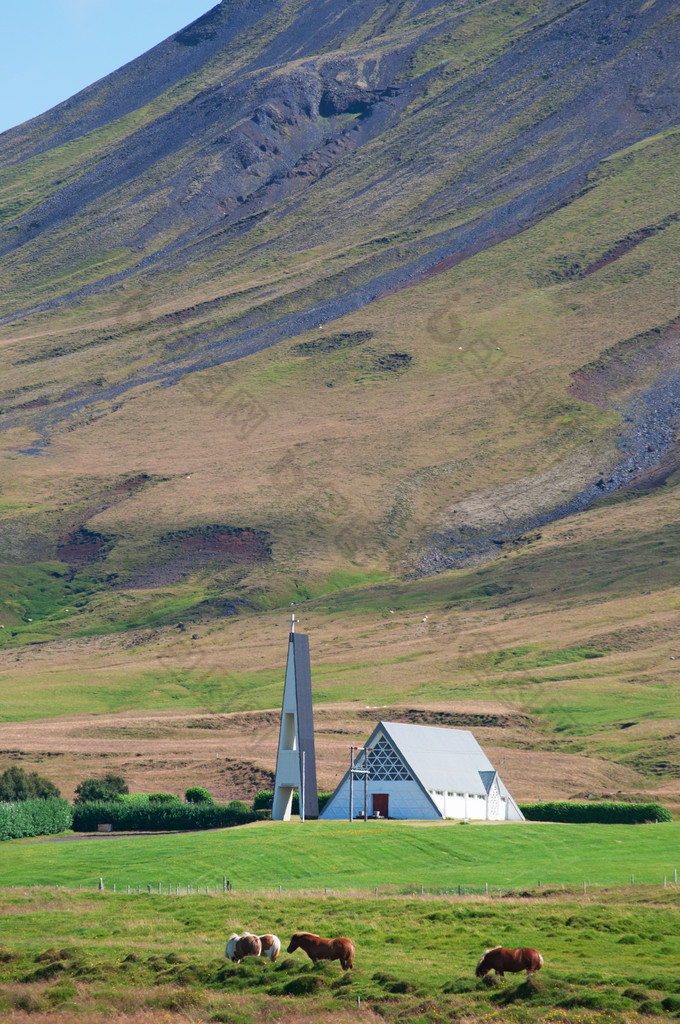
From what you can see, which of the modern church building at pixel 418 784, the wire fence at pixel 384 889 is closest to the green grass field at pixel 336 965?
the wire fence at pixel 384 889

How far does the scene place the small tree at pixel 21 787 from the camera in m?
65.6

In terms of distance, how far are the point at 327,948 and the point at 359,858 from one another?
19.4 meters

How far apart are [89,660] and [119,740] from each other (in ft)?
129

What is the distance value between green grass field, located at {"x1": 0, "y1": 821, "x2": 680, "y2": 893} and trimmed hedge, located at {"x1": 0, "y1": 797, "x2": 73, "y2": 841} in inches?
182

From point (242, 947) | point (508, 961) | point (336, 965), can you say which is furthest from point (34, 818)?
point (508, 961)

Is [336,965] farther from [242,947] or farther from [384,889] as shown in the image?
[384,889]

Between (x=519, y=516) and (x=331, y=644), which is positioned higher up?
Answer: (x=519, y=516)

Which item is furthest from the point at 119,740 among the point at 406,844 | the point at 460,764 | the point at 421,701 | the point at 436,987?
the point at 436,987

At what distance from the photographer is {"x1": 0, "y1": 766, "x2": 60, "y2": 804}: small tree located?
65.6m

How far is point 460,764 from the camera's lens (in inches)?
2530

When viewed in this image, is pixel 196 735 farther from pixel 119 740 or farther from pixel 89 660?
pixel 89 660

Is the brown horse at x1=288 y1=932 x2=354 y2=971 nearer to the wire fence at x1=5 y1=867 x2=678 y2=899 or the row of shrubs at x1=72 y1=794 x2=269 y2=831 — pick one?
the wire fence at x1=5 y1=867 x2=678 y2=899

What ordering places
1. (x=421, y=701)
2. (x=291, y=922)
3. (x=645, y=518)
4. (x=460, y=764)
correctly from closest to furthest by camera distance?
(x=291, y=922) < (x=460, y=764) < (x=421, y=701) < (x=645, y=518)

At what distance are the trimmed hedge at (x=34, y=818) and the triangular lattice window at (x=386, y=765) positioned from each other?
15253 millimetres
